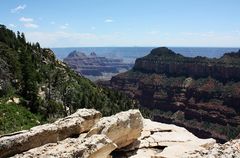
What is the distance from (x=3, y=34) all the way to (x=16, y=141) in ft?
397

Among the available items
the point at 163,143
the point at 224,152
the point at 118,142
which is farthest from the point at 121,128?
the point at 224,152

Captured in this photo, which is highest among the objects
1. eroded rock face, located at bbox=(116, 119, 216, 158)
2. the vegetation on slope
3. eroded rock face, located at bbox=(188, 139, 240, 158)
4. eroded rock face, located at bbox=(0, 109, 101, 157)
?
eroded rock face, located at bbox=(188, 139, 240, 158)

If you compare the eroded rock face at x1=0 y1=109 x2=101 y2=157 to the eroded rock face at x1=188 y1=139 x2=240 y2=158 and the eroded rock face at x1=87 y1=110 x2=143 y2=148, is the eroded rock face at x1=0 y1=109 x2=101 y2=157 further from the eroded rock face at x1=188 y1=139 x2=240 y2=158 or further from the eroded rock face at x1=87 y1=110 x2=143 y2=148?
the eroded rock face at x1=188 y1=139 x2=240 y2=158

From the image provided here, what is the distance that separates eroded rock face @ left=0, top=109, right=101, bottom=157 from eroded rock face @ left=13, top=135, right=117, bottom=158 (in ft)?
7.54

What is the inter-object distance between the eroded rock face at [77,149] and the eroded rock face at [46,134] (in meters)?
2.30

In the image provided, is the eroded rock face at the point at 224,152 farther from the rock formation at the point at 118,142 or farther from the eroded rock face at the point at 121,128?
the eroded rock face at the point at 121,128

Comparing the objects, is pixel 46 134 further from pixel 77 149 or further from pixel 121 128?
pixel 121 128

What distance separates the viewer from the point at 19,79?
100625 millimetres

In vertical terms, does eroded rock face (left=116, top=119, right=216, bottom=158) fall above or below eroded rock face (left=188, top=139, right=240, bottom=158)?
below

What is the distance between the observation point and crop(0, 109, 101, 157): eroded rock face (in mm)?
25391

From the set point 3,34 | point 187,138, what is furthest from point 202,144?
point 3,34

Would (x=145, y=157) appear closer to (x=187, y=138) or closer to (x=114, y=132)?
(x=114, y=132)

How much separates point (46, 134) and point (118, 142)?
4.90 m

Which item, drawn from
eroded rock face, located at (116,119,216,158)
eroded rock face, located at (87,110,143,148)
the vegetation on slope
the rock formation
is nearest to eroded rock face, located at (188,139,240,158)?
the rock formation
